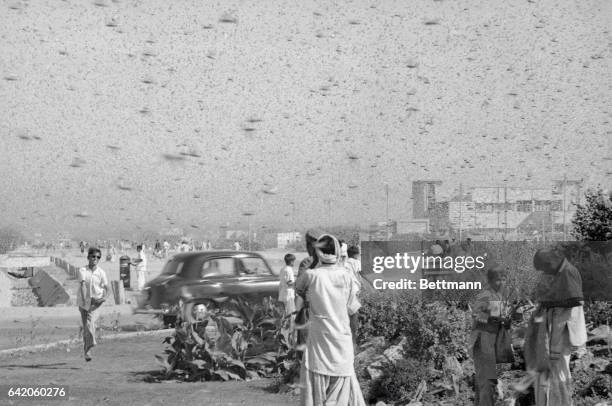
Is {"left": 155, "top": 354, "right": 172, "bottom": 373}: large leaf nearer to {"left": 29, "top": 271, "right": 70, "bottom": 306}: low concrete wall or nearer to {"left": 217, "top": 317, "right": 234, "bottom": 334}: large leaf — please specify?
{"left": 217, "top": 317, "right": 234, "bottom": 334}: large leaf

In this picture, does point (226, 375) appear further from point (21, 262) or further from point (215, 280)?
point (21, 262)

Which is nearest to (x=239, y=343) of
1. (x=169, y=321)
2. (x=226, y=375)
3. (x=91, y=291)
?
(x=226, y=375)

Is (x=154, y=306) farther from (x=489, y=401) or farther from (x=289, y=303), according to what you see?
(x=489, y=401)

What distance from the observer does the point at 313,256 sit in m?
6.79

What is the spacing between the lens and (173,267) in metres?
17.6

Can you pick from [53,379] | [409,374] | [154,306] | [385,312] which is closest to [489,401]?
[409,374]

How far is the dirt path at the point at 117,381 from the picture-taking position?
30.0 ft

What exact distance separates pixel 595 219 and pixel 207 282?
715cm

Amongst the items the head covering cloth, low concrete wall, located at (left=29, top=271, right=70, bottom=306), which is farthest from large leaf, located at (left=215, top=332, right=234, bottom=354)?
low concrete wall, located at (left=29, top=271, right=70, bottom=306)

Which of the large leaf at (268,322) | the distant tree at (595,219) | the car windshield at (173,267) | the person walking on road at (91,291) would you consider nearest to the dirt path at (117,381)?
the person walking on road at (91,291)

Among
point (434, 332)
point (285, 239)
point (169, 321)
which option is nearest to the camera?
point (434, 332)

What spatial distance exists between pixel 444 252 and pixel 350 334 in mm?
9085

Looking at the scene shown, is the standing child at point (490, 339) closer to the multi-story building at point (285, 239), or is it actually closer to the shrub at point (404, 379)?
the shrub at point (404, 379)

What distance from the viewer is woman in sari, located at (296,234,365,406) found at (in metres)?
6.44
